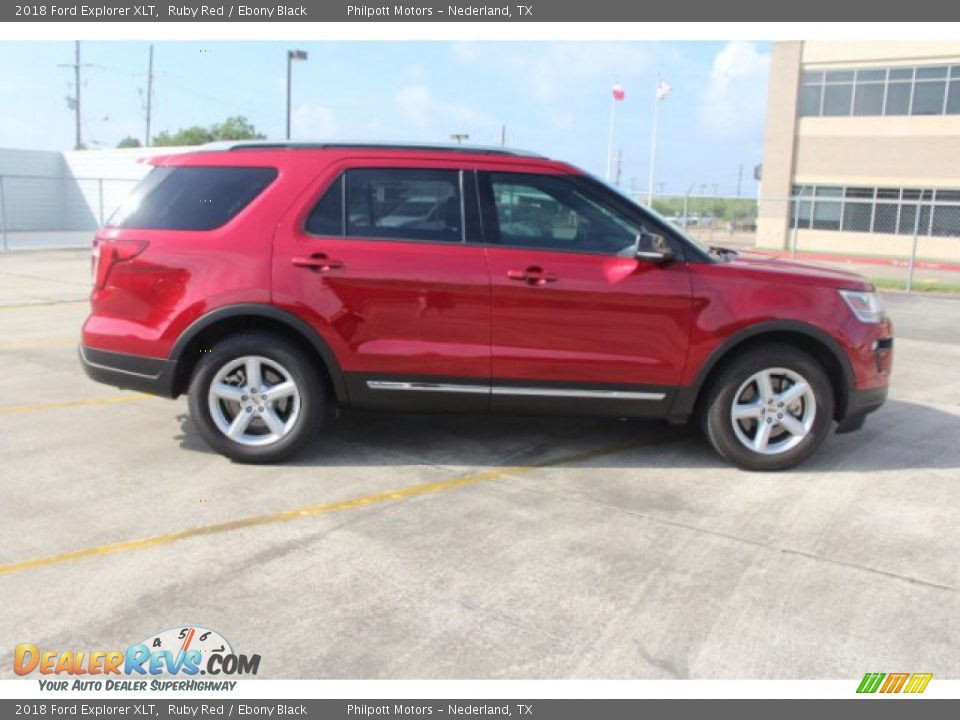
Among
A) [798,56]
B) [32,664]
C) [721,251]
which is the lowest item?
[32,664]

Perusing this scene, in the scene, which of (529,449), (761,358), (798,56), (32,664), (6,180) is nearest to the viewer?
(32,664)

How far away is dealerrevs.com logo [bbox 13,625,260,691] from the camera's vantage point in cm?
289

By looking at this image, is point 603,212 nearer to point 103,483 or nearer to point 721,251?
point 721,251

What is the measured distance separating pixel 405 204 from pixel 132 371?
1961mm

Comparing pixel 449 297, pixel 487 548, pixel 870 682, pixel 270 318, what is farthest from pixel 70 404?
pixel 870 682

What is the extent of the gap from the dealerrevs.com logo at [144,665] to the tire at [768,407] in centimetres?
319

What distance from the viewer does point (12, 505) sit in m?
4.33

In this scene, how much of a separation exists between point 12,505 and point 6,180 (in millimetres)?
39152

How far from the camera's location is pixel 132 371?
5.04 m

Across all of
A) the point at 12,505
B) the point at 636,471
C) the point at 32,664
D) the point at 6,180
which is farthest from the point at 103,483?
the point at 6,180

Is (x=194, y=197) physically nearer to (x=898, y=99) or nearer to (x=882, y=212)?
(x=882, y=212)

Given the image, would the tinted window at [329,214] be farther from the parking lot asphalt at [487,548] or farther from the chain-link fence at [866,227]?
the chain-link fence at [866,227]

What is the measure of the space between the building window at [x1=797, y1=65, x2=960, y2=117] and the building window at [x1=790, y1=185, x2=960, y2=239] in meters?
3.03

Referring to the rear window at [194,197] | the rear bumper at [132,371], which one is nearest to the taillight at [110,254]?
the rear window at [194,197]
